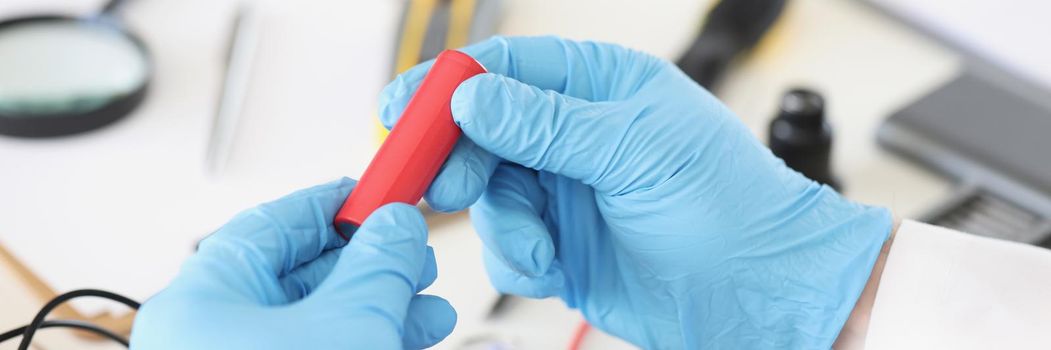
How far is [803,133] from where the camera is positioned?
0.97 metres

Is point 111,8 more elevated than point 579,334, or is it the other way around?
point 111,8

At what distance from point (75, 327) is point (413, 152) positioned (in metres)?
0.34

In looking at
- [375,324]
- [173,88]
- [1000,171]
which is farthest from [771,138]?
[173,88]

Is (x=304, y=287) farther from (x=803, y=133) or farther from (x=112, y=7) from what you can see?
(x=112, y=7)

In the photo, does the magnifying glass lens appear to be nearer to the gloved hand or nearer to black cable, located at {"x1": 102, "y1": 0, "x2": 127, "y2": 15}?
black cable, located at {"x1": 102, "y1": 0, "x2": 127, "y2": 15}

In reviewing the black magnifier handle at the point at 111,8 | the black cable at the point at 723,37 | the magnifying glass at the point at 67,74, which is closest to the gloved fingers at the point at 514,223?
the black cable at the point at 723,37

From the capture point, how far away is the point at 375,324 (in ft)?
1.94

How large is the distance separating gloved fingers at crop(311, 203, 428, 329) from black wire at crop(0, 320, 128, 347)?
0.83 feet

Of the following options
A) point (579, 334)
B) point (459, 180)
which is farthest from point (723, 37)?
point (459, 180)

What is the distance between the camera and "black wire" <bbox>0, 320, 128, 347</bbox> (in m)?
0.73

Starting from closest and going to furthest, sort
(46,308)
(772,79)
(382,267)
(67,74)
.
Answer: (382,267) < (46,308) < (67,74) < (772,79)

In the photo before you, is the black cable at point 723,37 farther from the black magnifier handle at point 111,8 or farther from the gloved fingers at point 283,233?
the black magnifier handle at point 111,8

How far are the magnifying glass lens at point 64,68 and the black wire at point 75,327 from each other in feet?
1.07

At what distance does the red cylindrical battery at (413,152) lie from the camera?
A: 65 centimetres
